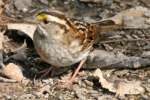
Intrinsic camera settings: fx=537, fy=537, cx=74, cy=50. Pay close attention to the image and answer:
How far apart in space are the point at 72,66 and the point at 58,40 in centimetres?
66

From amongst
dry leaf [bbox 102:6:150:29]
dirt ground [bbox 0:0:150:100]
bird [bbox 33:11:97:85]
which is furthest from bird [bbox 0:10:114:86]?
dry leaf [bbox 102:6:150:29]

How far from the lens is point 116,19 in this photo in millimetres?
6805

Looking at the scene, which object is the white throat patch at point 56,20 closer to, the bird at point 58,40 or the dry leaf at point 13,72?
the bird at point 58,40

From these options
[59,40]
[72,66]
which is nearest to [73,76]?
[72,66]

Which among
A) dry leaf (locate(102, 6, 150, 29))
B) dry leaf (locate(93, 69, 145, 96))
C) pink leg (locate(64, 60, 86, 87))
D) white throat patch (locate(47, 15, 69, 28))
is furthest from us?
dry leaf (locate(102, 6, 150, 29))

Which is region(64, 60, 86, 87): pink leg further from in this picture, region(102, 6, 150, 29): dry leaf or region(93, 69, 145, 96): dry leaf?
region(102, 6, 150, 29): dry leaf

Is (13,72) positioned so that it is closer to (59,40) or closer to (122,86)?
(59,40)

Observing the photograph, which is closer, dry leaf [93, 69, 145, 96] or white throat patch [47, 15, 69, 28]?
white throat patch [47, 15, 69, 28]

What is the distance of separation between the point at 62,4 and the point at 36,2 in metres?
0.36

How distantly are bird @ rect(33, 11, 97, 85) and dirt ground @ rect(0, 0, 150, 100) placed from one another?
23 cm

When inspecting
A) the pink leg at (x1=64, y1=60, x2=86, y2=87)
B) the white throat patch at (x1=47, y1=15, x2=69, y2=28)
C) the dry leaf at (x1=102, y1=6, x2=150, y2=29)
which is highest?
the white throat patch at (x1=47, y1=15, x2=69, y2=28)

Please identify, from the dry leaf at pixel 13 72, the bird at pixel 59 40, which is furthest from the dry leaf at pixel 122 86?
the dry leaf at pixel 13 72

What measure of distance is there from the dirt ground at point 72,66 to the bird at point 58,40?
0.23 metres

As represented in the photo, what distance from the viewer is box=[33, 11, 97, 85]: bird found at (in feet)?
17.9
